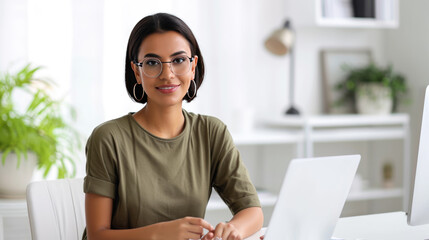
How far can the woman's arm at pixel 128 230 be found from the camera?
4.09 feet

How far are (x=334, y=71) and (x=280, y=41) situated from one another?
543mm

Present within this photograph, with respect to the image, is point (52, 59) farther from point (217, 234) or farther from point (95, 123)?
point (217, 234)

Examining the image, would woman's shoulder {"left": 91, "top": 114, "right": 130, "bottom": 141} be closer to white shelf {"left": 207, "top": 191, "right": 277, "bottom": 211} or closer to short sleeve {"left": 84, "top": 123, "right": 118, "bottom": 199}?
short sleeve {"left": 84, "top": 123, "right": 118, "bottom": 199}

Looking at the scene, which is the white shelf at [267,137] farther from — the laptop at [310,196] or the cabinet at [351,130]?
the laptop at [310,196]

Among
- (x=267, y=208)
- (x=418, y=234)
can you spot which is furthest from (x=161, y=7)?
(x=418, y=234)

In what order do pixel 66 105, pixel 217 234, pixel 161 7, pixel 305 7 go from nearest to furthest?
pixel 217 234 < pixel 66 105 < pixel 161 7 < pixel 305 7

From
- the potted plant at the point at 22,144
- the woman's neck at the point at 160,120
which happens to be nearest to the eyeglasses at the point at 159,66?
the woman's neck at the point at 160,120

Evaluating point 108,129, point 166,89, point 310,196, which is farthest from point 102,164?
point 310,196

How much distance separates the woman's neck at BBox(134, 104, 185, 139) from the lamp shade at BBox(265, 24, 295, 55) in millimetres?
2065

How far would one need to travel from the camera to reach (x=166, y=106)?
1.45m

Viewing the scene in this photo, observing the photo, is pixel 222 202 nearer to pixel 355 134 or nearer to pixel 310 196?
pixel 355 134

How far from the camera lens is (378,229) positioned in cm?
159

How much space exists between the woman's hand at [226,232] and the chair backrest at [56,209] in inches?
18.6

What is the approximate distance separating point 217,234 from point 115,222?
0.30 m
